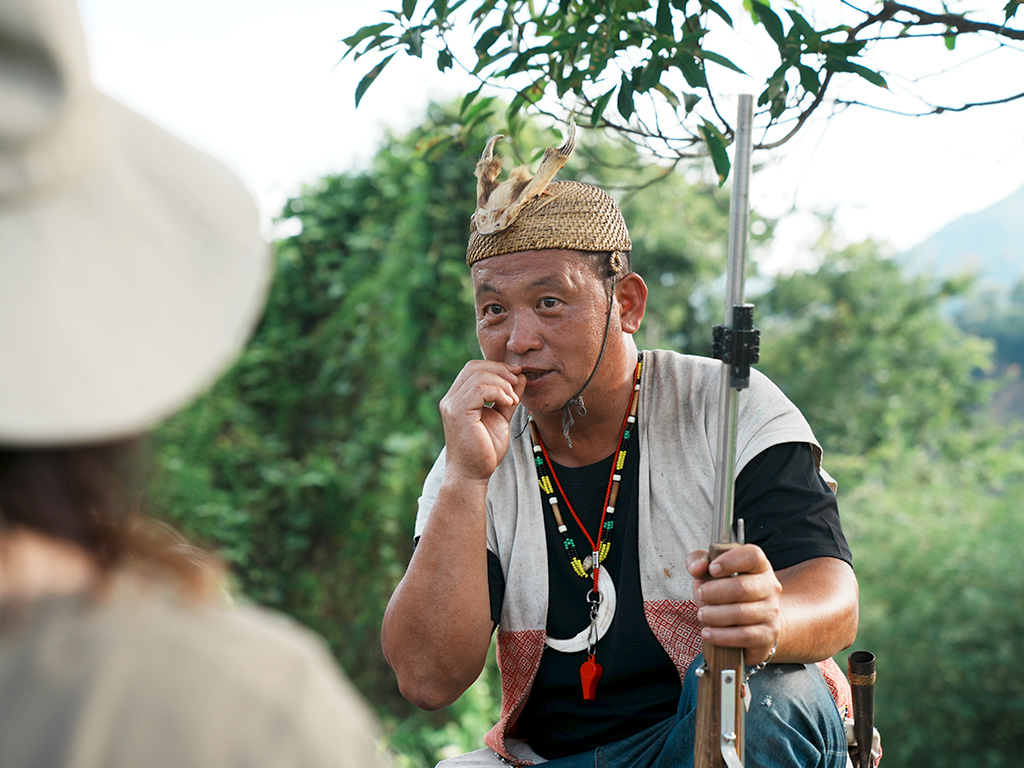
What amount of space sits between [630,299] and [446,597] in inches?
A: 38.3

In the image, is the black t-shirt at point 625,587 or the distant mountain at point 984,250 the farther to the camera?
the distant mountain at point 984,250

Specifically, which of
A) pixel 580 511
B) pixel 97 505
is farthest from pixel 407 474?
pixel 97 505

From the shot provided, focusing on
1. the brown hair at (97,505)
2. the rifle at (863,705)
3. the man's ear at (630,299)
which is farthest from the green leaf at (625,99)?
the brown hair at (97,505)

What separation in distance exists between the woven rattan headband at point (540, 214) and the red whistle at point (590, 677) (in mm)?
Result: 1068

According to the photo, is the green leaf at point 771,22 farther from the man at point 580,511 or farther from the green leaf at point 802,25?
the man at point 580,511

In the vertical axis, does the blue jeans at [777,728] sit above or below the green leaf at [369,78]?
below

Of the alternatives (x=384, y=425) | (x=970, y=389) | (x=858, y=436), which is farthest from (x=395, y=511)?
(x=970, y=389)

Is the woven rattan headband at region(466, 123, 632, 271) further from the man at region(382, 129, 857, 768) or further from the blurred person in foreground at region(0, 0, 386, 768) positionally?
the blurred person in foreground at region(0, 0, 386, 768)

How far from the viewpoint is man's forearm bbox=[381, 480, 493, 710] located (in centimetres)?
225

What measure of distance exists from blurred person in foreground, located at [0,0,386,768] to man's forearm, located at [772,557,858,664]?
1.25 meters

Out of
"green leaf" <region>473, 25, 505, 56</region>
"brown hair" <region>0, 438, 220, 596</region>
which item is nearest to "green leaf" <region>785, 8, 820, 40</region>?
"green leaf" <region>473, 25, 505, 56</region>

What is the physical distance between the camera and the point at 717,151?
2066 mm

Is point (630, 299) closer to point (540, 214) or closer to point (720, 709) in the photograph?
point (540, 214)

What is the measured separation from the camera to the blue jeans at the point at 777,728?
1900mm
